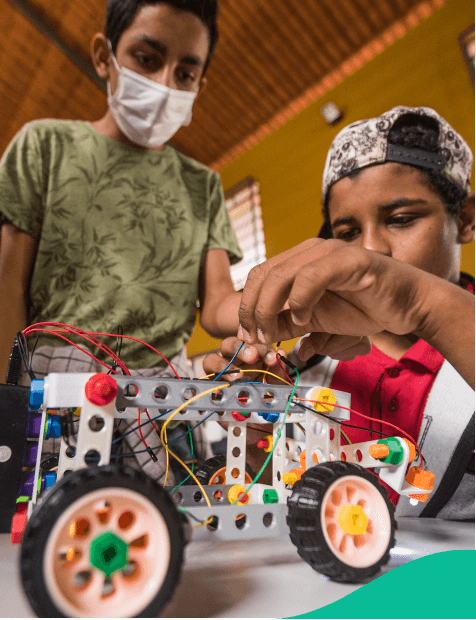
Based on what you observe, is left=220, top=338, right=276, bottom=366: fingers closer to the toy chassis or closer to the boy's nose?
the toy chassis

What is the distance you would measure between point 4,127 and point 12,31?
118 millimetres

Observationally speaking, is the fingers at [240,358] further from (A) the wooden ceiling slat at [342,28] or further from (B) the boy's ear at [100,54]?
(A) the wooden ceiling slat at [342,28]

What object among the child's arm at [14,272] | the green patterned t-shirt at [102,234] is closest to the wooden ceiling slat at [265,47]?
the green patterned t-shirt at [102,234]

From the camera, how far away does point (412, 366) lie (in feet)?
1.24

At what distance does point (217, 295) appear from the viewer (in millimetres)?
436

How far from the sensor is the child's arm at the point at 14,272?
343 mm

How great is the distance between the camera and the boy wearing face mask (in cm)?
36

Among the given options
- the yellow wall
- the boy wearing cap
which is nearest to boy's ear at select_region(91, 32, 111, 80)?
the yellow wall

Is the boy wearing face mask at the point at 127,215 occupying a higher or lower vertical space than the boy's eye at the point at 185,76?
lower

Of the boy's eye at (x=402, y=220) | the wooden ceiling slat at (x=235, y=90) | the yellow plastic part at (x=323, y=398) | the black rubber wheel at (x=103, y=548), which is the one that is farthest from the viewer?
the wooden ceiling slat at (x=235, y=90)

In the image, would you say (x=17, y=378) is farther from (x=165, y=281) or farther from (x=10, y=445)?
(x=165, y=281)

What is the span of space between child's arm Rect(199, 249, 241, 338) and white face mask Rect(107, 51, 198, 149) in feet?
0.52

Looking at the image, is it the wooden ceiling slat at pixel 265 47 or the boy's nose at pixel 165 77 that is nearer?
the boy's nose at pixel 165 77

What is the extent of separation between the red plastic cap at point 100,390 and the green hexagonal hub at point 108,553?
0.05 meters
